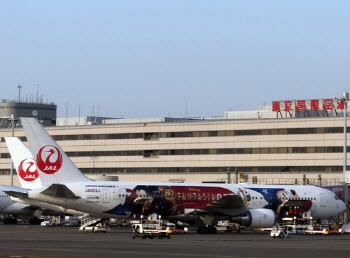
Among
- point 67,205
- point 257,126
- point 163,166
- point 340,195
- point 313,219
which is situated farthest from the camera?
point 163,166

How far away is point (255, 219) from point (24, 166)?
2427 cm

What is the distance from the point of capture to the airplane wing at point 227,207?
75625mm

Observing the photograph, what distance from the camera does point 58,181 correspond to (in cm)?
7450

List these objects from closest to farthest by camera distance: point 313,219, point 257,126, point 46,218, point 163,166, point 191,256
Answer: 1. point 191,256
2. point 313,219
3. point 46,218
4. point 257,126
5. point 163,166

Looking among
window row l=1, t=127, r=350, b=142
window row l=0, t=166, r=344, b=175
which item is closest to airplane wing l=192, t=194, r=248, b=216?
window row l=1, t=127, r=350, b=142

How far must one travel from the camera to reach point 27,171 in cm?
8838

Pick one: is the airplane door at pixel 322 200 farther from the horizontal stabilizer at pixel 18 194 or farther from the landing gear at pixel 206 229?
the horizontal stabilizer at pixel 18 194

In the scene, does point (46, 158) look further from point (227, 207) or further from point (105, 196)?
point (227, 207)

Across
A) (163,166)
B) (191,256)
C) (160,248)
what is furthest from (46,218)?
(191,256)

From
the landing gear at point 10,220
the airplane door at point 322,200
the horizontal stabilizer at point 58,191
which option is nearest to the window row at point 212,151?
the landing gear at point 10,220

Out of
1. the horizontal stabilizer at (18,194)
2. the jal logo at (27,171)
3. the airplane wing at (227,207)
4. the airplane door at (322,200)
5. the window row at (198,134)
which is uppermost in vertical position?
the window row at (198,134)

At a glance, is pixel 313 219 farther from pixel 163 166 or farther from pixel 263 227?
pixel 163 166

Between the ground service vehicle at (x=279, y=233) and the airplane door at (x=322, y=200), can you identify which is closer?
the ground service vehicle at (x=279, y=233)

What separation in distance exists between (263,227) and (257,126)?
52218 millimetres
